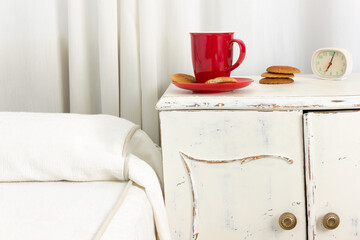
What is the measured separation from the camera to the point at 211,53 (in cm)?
107

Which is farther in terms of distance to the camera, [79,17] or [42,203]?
[79,17]

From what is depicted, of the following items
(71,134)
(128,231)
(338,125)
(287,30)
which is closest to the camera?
(128,231)

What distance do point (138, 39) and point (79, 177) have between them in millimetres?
488

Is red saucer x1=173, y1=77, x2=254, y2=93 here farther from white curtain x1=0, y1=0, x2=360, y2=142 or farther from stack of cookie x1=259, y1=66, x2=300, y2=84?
white curtain x1=0, y1=0, x2=360, y2=142

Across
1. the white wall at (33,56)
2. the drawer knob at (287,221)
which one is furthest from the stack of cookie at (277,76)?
the white wall at (33,56)

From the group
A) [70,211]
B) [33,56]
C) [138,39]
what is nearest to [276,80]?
[138,39]

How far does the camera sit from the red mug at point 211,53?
1.06 metres

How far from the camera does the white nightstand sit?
3.00 ft

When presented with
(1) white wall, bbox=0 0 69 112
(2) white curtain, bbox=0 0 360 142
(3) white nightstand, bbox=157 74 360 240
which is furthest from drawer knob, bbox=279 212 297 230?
(1) white wall, bbox=0 0 69 112

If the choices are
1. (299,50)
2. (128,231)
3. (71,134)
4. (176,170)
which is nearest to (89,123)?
(71,134)

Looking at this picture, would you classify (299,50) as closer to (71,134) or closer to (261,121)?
(261,121)

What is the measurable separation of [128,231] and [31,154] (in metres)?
0.32

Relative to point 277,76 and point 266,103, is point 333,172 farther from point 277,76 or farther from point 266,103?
point 277,76

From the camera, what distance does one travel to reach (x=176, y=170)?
95cm
